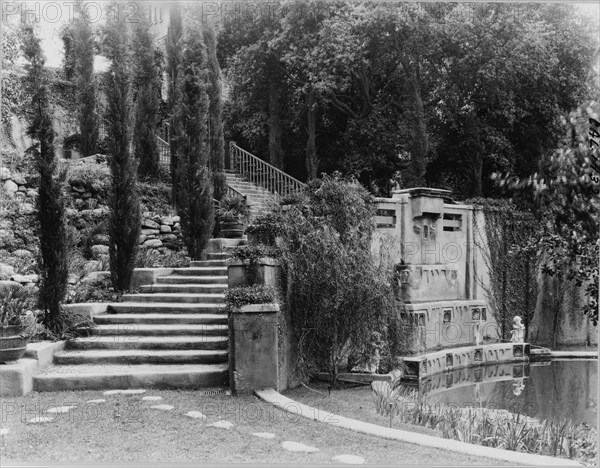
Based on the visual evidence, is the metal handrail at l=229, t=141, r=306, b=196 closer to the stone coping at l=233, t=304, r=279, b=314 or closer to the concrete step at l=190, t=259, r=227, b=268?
the concrete step at l=190, t=259, r=227, b=268

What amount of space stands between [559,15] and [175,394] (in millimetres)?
9247

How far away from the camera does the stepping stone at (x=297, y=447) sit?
4238mm

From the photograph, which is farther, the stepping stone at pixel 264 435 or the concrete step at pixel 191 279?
the concrete step at pixel 191 279

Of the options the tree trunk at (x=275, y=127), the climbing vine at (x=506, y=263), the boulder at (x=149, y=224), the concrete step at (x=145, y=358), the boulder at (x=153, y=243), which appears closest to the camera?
the concrete step at (x=145, y=358)

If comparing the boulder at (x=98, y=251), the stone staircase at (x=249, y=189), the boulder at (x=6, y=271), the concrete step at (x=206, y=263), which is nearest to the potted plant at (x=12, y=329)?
the boulder at (x=6, y=271)

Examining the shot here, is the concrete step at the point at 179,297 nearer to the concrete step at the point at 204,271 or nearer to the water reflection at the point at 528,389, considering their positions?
the concrete step at the point at 204,271

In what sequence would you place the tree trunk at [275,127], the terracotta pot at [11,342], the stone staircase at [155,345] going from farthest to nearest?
1. the tree trunk at [275,127]
2. the stone staircase at [155,345]
3. the terracotta pot at [11,342]

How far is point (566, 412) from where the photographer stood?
22.5ft

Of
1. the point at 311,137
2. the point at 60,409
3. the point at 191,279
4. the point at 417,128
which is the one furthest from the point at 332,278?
the point at 417,128

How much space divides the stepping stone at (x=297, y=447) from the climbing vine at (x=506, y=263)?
8.78m

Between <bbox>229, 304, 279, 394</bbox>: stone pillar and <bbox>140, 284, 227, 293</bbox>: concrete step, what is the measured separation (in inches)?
79.8

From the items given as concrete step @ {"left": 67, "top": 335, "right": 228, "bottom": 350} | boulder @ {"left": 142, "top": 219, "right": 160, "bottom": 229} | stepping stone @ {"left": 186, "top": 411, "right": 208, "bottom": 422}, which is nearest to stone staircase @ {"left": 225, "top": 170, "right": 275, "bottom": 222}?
boulder @ {"left": 142, "top": 219, "right": 160, "bottom": 229}

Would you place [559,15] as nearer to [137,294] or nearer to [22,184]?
[137,294]

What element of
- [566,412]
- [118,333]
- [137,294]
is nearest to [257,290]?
[118,333]
